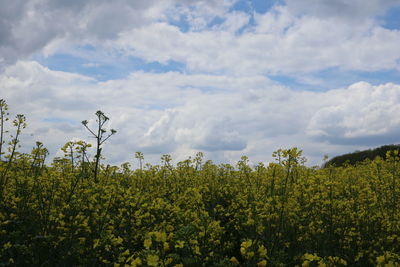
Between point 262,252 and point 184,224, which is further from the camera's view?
point 184,224

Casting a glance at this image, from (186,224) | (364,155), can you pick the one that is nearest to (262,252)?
(186,224)

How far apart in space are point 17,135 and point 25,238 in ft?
7.29

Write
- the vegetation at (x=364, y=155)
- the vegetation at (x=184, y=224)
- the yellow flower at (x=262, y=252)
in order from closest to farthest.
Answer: the yellow flower at (x=262, y=252) → the vegetation at (x=184, y=224) → the vegetation at (x=364, y=155)

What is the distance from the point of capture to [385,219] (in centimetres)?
588

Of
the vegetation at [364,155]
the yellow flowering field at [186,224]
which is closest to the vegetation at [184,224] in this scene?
the yellow flowering field at [186,224]

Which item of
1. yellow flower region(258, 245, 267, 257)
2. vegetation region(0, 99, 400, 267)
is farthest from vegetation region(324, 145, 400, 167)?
yellow flower region(258, 245, 267, 257)

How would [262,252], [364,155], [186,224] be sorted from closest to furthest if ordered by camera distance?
[262,252] → [186,224] → [364,155]

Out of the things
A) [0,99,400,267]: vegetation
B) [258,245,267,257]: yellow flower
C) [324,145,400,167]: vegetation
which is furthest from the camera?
[324,145,400,167]: vegetation

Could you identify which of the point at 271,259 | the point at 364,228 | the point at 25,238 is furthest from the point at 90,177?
the point at 364,228

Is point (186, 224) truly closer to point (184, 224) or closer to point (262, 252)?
point (184, 224)

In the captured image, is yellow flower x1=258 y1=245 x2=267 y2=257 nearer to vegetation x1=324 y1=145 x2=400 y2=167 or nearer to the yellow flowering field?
the yellow flowering field

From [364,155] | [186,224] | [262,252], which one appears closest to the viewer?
[262,252]

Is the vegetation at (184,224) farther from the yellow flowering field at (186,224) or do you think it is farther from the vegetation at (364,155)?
the vegetation at (364,155)

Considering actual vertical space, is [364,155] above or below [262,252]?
above
